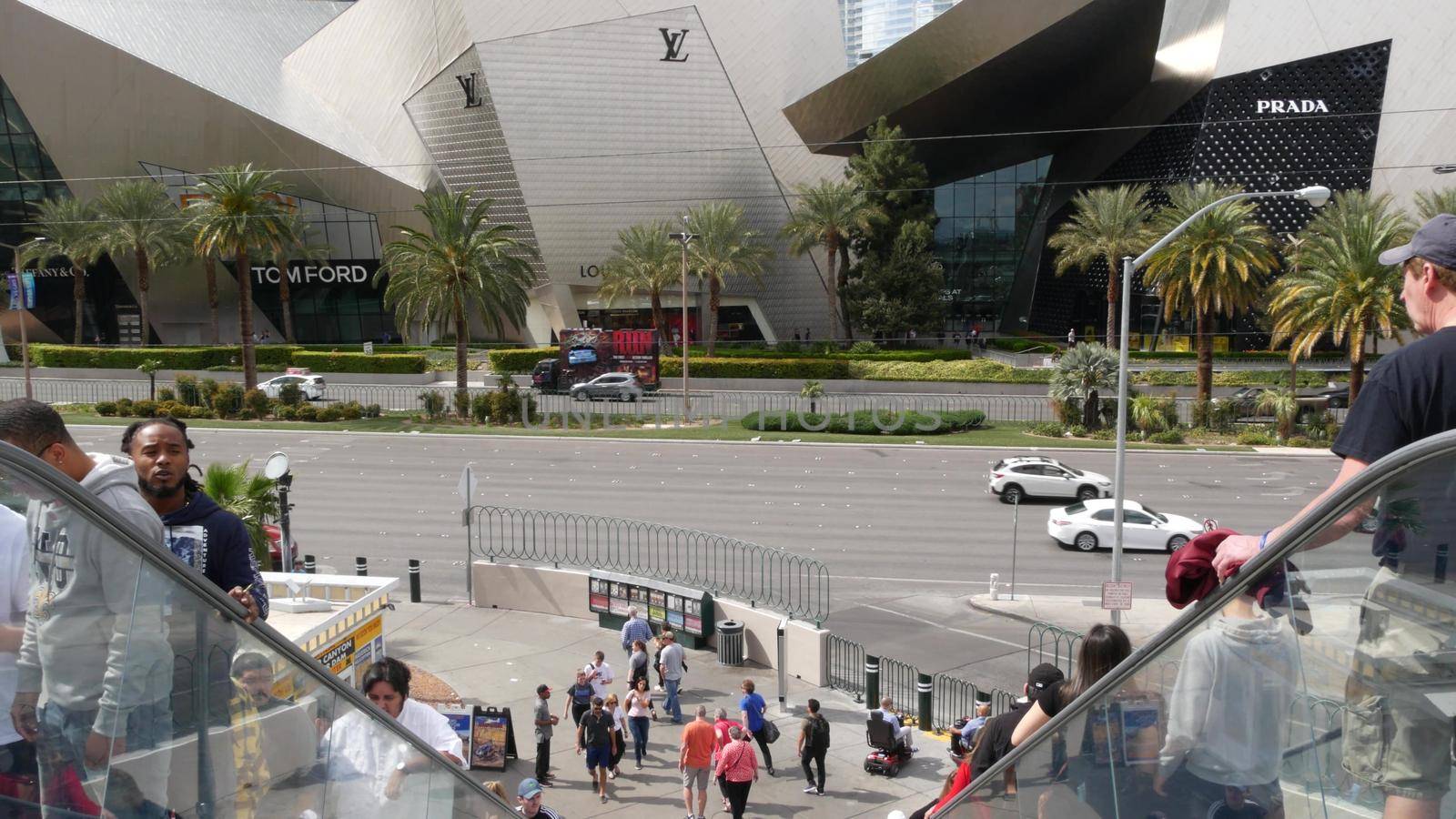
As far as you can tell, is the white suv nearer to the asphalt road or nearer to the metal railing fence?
the asphalt road

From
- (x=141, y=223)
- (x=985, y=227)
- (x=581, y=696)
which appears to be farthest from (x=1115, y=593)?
(x=985, y=227)

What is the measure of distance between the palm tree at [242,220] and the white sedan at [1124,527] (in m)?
30.1

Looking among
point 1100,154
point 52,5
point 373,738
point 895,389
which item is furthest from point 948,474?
point 52,5

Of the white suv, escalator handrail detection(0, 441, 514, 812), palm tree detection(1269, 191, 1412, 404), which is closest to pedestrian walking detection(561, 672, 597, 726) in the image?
escalator handrail detection(0, 441, 514, 812)

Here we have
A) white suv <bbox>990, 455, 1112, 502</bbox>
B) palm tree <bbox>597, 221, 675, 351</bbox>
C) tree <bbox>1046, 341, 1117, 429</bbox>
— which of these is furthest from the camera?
palm tree <bbox>597, 221, 675, 351</bbox>

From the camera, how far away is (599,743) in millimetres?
10375

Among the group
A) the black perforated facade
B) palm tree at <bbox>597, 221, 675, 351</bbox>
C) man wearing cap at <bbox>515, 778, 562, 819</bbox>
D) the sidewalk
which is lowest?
the sidewalk

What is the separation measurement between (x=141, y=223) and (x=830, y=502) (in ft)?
133

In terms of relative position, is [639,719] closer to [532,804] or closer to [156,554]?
[532,804]

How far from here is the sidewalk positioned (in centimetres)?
1044

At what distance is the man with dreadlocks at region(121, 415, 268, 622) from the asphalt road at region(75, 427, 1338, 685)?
11265mm

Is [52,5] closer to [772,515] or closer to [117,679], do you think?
[772,515]

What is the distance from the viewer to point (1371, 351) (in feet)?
142

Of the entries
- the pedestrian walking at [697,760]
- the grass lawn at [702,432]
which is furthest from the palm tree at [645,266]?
the pedestrian walking at [697,760]
